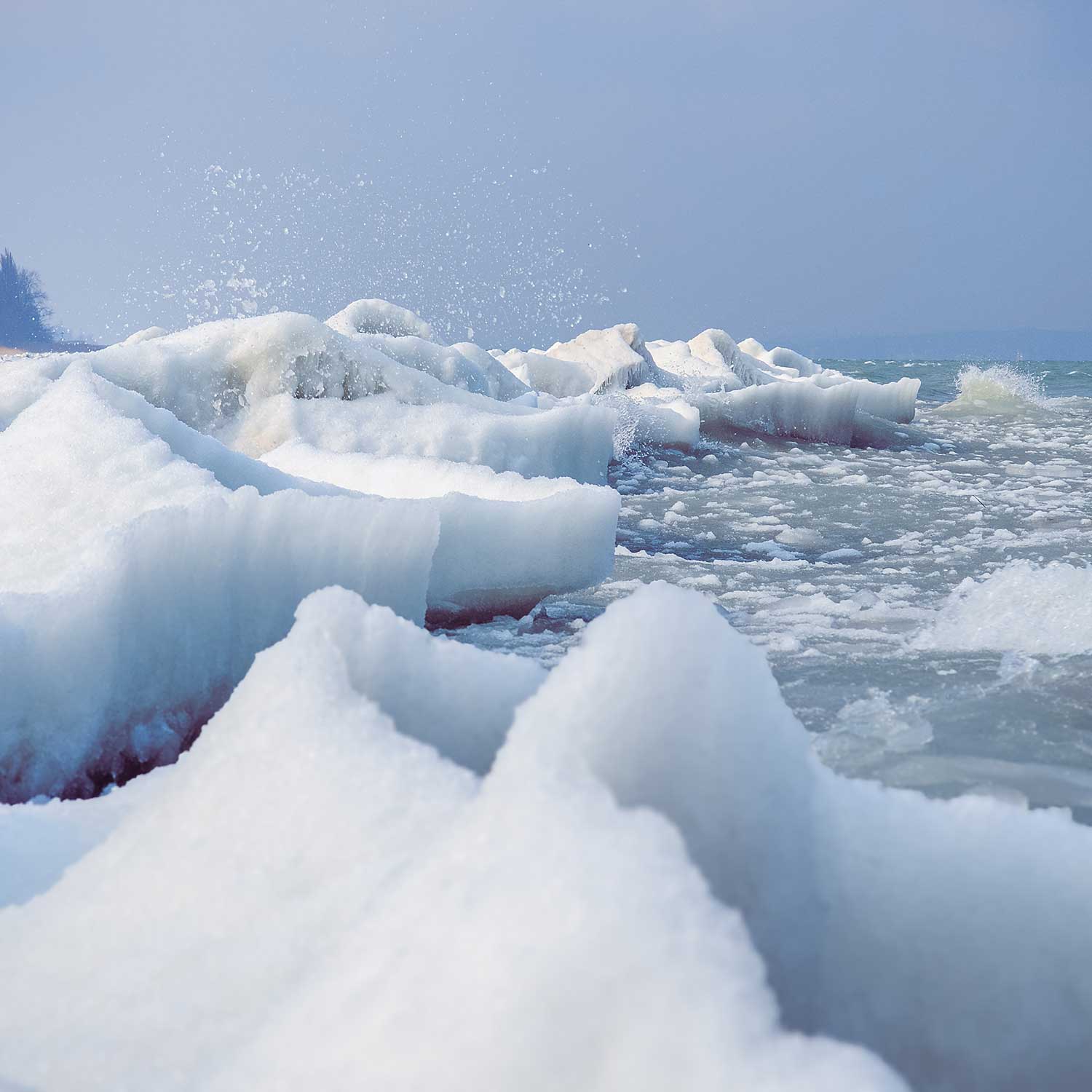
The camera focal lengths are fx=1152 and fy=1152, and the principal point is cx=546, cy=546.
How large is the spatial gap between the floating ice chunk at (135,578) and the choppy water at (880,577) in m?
0.64

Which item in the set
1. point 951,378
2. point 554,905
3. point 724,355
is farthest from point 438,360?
point 951,378

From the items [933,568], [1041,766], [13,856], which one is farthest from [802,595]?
[13,856]

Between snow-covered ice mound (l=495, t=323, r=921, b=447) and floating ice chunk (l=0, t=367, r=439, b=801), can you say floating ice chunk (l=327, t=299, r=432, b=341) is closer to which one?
snow-covered ice mound (l=495, t=323, r=921, b=447)

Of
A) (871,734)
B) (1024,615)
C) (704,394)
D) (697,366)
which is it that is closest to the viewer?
(871,734)

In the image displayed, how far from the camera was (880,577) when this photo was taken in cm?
398

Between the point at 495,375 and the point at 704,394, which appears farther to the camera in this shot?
the point at 704,394

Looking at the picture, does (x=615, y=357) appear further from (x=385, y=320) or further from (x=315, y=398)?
(x=315, y=398)

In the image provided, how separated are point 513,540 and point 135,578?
52.9 inches

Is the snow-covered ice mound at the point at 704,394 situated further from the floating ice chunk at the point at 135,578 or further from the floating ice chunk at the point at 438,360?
the floating ice chunk at the point at 135,578

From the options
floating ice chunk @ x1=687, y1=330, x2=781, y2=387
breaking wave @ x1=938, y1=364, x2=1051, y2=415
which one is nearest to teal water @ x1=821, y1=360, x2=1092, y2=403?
breaking wave @ x1=938, y1=364, x2=1051, y2=415

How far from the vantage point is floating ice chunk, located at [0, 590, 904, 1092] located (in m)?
0.71

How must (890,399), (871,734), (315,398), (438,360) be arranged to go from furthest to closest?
(890,399) < (438,360) < (315,398) < (871,734)

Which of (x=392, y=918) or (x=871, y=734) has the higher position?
(x=392, y=918)

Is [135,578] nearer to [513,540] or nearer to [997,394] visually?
[513,540]
